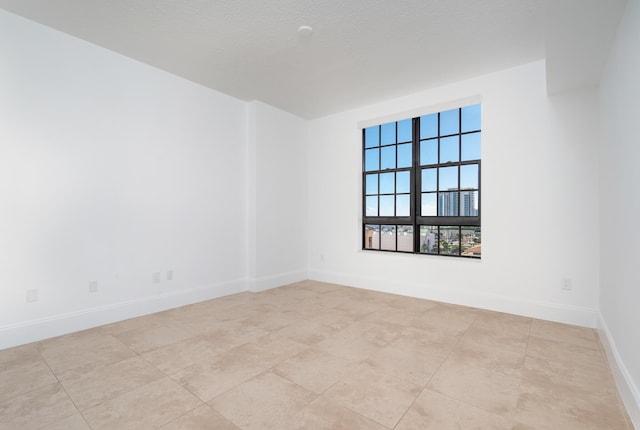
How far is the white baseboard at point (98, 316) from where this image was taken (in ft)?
8.55

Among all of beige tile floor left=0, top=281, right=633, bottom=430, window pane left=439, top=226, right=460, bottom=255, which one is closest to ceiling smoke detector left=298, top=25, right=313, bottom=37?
beige tile floor left=0, top=281, right=633, bottom=430

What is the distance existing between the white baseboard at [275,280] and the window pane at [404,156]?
2416mm

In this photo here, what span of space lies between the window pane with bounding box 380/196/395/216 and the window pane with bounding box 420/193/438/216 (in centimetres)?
49

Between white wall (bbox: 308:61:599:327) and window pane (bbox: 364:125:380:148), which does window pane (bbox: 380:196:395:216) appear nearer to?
white wall (bbox: 308:61:599:327)

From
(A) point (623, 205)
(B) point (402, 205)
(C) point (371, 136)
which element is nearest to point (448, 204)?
(B) point (402, 205)

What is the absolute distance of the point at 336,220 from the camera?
5.07 m

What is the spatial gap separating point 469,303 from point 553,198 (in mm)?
1475

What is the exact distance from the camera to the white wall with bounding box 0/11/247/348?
8.70ft

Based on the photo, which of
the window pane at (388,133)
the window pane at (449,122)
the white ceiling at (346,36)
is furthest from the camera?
the window pane at (388,133)

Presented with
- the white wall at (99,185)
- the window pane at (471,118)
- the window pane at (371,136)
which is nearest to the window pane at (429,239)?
the window pane at (471,118)

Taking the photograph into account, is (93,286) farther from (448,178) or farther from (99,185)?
(448,178)

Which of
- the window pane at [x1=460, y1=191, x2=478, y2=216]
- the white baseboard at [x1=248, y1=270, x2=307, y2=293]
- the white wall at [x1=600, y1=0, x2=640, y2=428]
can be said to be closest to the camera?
the white wall at [x1=600, y1=0, x2=640, y2=428]

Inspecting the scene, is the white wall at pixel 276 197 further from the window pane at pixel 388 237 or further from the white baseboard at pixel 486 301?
the window pane at pixel 388 237

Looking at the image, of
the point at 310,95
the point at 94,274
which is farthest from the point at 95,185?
the point at 310,95
